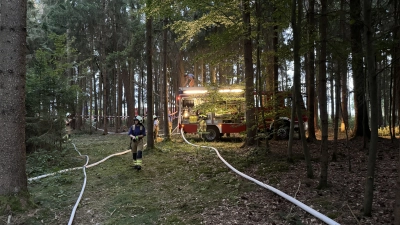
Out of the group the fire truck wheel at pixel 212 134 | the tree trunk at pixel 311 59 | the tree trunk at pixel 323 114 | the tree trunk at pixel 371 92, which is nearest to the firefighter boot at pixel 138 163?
the tree trunk at pixel 323 114

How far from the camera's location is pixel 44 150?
9.36m

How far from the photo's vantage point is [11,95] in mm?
4719

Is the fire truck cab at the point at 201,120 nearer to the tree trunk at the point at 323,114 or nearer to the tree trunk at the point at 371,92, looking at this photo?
the tree trunk at the point at 323,114

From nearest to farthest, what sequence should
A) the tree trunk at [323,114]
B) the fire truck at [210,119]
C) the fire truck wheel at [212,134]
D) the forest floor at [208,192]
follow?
the forest floor at [208,192], the tree trunk at [323,114], the fire truck at [210,119], the fire truck wheel at [212,134]

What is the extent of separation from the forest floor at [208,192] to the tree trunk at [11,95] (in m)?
0.59

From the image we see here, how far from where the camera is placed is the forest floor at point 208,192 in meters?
4.31

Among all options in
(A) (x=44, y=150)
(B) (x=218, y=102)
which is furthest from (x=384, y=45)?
(A) (x=44, y=150)

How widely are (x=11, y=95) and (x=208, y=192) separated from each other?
3971mm

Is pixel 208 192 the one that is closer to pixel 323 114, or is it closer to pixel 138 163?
pixel 323 114

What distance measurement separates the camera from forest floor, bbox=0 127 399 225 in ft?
14.1

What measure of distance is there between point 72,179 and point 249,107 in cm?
548

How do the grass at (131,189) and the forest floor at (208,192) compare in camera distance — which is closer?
the forest floor at (208,192)

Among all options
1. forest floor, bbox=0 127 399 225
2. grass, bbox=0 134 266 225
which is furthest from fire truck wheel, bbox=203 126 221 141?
forest floor, bbox=0 127 399 225

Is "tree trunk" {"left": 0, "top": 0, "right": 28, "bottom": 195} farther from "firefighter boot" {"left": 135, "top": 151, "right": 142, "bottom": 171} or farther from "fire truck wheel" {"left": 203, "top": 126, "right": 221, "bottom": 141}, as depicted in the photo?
"fire truck wheel" {"left": 203, "top": 126, "right": 221, "bottom": 141}
